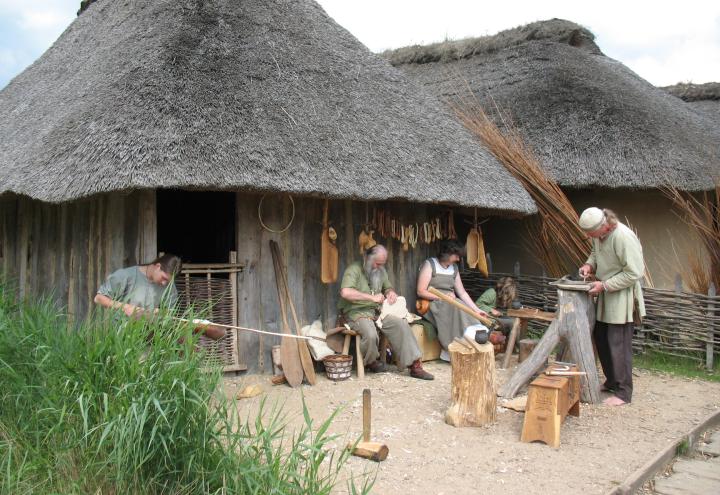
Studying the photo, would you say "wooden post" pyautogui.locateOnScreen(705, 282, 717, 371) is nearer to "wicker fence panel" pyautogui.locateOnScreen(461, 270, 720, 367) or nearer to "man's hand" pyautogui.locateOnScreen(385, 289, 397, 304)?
"wicker fence panel" pyautogui.locateOnScreen(461, 270, 720, 367)

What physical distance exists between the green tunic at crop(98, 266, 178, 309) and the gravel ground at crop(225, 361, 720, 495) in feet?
3.24

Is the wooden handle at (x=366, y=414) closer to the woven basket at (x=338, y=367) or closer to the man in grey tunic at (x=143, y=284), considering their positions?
the man in grey tunic at (x=143, y=284)

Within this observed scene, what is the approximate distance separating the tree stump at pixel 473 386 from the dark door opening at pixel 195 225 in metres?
4.34

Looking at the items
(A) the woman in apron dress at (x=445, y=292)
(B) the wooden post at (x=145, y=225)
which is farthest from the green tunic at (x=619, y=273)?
(B) the wooden post at (x=145, y=225)

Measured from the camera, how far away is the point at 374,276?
5.96m

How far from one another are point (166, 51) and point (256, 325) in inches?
94.1

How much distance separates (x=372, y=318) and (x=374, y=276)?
0.39 meters

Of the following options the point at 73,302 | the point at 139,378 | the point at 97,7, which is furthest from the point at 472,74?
the point at 139,378

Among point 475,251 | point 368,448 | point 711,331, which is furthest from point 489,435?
point 475,251

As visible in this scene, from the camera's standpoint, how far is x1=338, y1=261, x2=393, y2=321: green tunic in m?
5.78

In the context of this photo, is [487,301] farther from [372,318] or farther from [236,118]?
[236,118]

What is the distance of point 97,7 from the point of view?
8.62 metres

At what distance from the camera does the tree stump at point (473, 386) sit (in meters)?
4.43

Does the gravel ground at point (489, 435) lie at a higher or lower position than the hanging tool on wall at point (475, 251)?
lower
